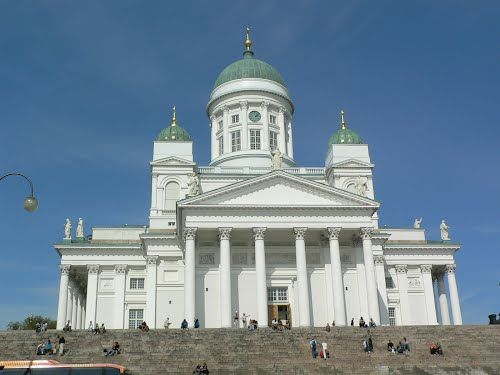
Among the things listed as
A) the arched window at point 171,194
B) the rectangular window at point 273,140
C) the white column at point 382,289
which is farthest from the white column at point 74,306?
the white column at point 382,289

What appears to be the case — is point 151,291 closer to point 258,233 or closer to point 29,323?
point 258,233

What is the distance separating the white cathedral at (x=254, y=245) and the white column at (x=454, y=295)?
9cm

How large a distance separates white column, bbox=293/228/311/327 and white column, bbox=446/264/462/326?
1858 centimetres

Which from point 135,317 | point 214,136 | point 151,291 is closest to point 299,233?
point 151,291

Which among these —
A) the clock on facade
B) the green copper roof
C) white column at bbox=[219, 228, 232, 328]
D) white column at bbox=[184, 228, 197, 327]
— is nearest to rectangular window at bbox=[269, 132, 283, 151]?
the clock on facade

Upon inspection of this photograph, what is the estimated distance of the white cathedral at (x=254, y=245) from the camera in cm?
4219

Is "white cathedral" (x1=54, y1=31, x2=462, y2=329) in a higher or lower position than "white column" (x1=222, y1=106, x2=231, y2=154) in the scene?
lower

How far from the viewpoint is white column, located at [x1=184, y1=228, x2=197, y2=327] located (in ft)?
131

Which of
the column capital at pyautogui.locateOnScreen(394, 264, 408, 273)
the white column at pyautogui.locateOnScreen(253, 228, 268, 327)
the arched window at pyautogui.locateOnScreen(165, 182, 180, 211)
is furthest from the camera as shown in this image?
the arched window at pyautogui.locateOnScreen(165, 182, 180, 211)

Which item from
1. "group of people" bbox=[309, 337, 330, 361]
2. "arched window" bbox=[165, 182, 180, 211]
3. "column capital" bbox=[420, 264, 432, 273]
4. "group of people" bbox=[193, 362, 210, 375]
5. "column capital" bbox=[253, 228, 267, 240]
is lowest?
"group of people" bbox=[193, 362, 210, 375]

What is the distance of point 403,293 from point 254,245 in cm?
1742

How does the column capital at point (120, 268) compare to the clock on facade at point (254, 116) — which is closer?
the column capital at point (120, 268)

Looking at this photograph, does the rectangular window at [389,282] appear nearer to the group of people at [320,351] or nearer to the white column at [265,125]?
the white column at [265,125]

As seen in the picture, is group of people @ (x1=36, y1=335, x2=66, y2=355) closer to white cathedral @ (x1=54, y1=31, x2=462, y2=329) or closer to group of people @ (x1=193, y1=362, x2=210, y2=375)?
group of people @ (x1=193, y1=362, x2=210, y2=375)
